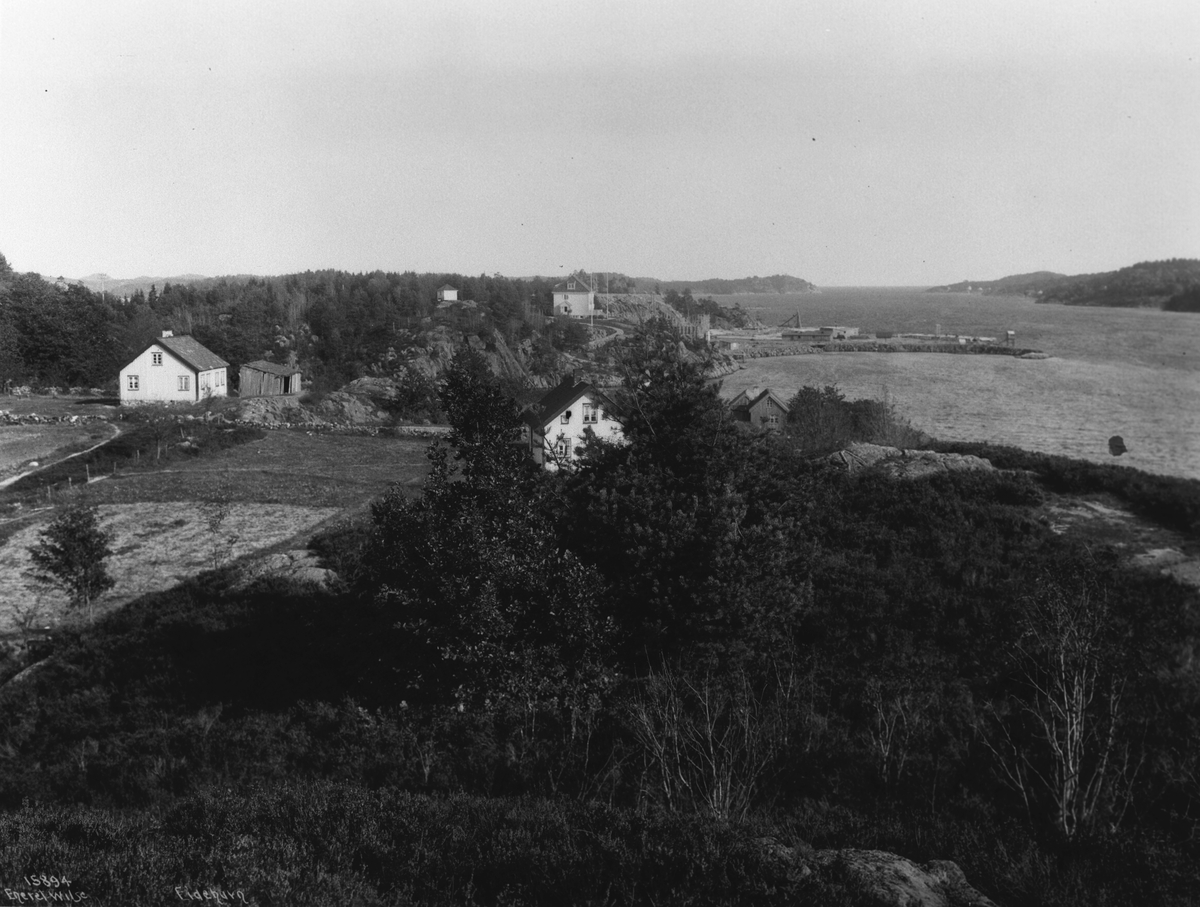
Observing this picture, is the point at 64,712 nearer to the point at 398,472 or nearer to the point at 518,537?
the point at 518,537

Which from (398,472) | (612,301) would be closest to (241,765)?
(398,472)

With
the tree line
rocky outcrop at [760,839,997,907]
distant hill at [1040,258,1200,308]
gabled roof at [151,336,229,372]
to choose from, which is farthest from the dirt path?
distant hill at [1040,258,1200,308]

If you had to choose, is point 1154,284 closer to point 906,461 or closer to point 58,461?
point 906,461

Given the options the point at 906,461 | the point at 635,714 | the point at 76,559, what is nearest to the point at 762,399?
the point at 906,461

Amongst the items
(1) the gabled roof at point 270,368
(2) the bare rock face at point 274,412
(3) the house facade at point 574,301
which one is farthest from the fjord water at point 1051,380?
(1) the gabled roof at point 270,368

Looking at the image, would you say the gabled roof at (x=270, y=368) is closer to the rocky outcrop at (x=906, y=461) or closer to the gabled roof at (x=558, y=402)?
the gabled roof at (x=558, y=402)

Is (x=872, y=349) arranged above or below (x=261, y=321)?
below

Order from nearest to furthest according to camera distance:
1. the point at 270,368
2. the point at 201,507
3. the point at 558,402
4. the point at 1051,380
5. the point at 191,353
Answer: the point at 201,507 < the point at 558,402 < the point at 1051,380 < the point at 191,353 < the point at 270,368
